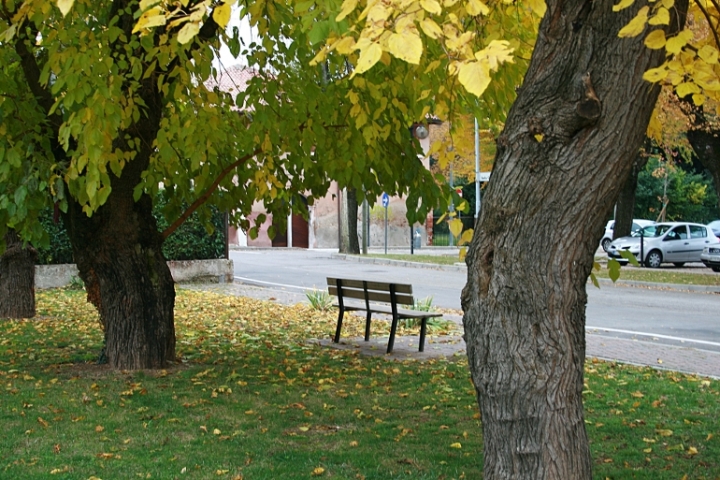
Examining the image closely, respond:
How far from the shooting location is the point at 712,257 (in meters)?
28.6

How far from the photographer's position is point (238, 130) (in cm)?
985

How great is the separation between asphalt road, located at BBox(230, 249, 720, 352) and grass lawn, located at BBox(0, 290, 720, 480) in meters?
4.56

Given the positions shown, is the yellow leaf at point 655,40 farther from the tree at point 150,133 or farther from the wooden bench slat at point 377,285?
the wooden bench slat at point 377,285

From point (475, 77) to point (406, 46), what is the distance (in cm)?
30

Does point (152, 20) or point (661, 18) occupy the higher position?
point (152, 20)

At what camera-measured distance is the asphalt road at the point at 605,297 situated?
1425 centimetres

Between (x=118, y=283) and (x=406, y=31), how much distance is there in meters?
6.16

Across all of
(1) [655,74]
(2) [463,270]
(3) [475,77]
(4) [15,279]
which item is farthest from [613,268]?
(2) [463,270]

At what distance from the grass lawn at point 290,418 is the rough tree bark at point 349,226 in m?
27.2

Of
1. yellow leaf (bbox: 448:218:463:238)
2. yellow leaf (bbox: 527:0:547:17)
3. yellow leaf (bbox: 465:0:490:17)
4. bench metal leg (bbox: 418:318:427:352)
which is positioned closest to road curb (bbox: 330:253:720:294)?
bench metal leg (bbox: 418:318:427:352)

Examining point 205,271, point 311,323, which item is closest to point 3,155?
point 311,323

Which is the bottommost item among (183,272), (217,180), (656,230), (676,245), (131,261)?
(183,272)

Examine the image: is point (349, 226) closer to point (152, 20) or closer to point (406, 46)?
point (152, 20)

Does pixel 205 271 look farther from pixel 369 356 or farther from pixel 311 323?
pixel 369 356
